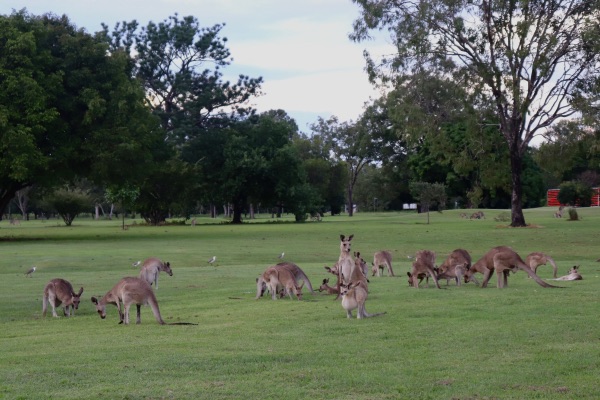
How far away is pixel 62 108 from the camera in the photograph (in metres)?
48.5

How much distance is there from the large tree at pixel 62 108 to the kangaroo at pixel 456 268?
3007 cm

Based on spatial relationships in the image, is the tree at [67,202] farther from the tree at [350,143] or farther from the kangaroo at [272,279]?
the kangaroo at [272,279]

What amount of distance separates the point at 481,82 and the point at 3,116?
2916 centimetres

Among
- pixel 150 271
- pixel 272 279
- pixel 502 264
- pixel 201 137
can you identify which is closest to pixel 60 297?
pixel 272 279

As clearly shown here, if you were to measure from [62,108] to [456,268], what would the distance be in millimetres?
35952

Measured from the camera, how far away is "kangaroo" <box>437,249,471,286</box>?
18.6 meters

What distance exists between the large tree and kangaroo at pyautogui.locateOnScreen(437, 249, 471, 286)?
30.1 metres

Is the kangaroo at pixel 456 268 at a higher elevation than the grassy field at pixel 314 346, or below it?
higher

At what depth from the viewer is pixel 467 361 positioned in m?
9.81

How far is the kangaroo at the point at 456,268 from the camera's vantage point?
18.6 meters

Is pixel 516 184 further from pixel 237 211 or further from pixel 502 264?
pixel 237 211

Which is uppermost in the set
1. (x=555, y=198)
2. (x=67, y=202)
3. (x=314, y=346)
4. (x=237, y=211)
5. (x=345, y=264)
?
(x=67, y=202)

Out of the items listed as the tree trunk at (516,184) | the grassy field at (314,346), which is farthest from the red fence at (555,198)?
the grassy field at (314,346)

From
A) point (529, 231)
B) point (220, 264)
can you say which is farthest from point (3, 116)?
point (529, 231)
